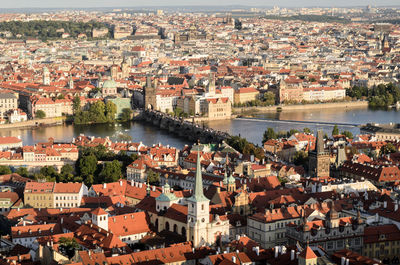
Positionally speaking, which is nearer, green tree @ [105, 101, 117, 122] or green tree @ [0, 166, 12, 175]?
green tree @ [0, 166, 12, 175]

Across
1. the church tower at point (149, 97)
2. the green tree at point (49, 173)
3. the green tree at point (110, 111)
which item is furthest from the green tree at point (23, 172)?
the church tower at point (149, 97)

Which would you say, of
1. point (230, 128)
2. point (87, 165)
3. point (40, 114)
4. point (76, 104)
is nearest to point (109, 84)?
point (76, 104)

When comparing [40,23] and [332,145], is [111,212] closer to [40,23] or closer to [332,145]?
[332,145]

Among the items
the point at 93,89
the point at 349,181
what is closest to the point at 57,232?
the point at 349,181

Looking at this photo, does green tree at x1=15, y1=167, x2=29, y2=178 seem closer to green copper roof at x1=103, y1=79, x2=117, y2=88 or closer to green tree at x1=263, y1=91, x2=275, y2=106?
green copper roof at x1=103, y1=79, x2=117, y2=88

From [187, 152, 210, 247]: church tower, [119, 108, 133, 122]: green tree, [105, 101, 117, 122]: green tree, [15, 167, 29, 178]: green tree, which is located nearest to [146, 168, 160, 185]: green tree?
[15, 167, 29, 178]: green tree

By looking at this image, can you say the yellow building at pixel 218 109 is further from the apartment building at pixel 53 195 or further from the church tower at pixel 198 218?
the church tower at pixel 198 218
